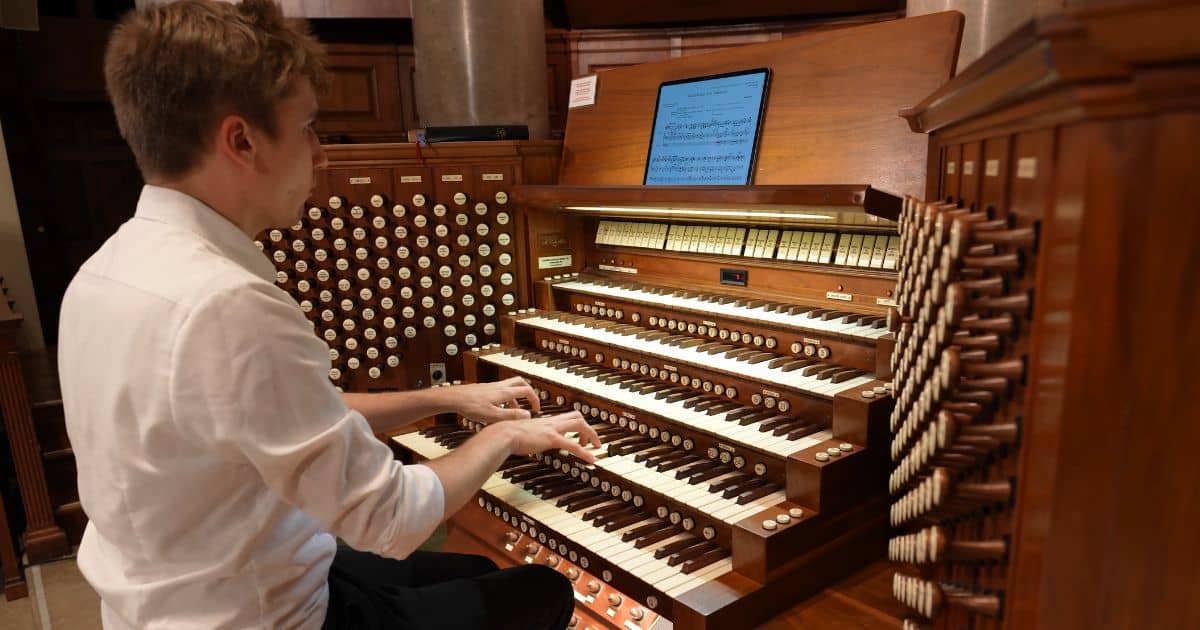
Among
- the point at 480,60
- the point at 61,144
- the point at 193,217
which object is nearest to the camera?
the point at 193,217

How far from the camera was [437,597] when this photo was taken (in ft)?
4.76

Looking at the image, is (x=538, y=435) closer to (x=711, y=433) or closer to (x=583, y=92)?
(x=711, y=433)

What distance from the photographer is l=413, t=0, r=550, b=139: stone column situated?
13.2 ft

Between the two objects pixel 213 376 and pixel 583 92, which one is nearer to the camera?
pixel 213 376

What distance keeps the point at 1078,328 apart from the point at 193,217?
122cm

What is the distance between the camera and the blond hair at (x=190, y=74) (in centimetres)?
103

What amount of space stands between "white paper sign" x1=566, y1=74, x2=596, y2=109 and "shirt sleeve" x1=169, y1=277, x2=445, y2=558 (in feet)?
7.97

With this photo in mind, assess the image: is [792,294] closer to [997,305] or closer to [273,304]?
[997,305]

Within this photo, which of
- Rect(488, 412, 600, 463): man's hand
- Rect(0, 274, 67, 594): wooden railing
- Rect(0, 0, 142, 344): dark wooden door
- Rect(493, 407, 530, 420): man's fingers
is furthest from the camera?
Rect(0, 0, 142, 344): dark wooden door

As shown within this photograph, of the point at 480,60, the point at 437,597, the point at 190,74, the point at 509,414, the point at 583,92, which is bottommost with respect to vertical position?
the point at 437,597

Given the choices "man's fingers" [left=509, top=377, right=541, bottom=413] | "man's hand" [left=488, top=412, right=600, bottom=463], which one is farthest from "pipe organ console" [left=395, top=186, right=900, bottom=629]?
"man's hand" [left=488, top=412, right=600, bottom=463]

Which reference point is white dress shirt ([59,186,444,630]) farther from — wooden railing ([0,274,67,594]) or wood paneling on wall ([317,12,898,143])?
wood paneling on wall ([317,12,898,143])

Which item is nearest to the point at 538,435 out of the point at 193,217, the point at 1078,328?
the point at 193,217

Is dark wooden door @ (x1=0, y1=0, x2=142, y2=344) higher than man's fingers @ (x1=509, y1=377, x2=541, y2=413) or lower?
higher
